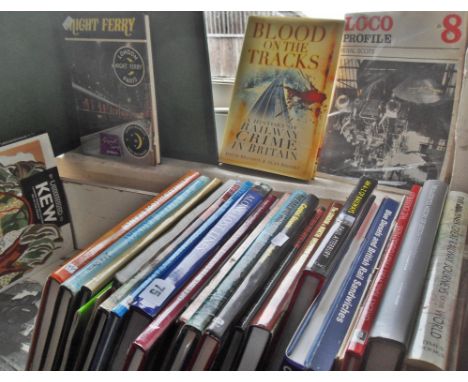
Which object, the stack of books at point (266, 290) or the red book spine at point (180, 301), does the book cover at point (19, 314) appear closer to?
the stack of books at point (266, 290)

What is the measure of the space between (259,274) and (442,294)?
0.28 meters

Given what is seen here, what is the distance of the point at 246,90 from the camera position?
1.02 m

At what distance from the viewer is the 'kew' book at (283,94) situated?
36.4 inches

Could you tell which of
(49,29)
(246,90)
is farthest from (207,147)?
(49,29)

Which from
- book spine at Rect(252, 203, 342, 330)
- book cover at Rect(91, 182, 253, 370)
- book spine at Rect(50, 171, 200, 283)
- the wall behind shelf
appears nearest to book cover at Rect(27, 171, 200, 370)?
book spine at Rect(50, 171, 200, 283)

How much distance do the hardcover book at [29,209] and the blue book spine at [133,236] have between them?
0.41 metres

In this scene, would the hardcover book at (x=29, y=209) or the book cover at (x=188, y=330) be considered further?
the hardcover book at (x=29, y=209)

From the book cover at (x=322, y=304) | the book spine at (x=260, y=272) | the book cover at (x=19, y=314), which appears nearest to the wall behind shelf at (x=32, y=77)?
the book cover at (x=19, y=314)

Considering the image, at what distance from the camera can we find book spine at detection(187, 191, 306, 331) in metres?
0.62

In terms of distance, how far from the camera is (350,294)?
63cm

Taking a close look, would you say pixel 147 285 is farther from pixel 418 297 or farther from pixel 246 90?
pixel 246 90

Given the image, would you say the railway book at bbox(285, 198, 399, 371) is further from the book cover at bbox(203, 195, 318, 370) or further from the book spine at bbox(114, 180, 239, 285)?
the book spine at bbox(114, 180, 239, 285)

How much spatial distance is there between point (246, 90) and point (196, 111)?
0.58 feet

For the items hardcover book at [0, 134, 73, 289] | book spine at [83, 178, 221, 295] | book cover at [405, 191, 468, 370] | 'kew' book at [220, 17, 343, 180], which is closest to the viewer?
book cover at [405, 191, 468, 370]
